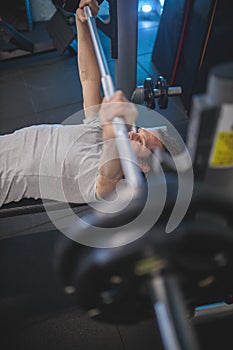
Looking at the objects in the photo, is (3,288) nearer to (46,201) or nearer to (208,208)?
(46,201)

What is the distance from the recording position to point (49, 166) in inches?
57.4

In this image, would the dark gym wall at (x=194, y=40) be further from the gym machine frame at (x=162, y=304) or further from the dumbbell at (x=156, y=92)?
the gym machine frame at (x=162, y=304)

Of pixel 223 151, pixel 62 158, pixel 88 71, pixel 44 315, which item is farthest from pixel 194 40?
pixel 223 151

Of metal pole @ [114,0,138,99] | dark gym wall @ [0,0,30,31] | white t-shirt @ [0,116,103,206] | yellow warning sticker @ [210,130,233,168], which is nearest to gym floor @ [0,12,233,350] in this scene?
white t-shirt @ [0,116,103,206]

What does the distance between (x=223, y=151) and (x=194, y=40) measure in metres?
2.26

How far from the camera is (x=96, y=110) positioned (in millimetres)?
1607

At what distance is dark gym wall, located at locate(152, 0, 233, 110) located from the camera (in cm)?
→ 244

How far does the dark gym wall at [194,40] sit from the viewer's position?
244 cm

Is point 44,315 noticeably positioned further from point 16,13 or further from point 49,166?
point 16,13

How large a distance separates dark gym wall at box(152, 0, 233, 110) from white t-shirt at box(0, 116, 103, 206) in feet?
4.55

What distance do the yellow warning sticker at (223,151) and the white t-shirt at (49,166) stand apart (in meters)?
0.83

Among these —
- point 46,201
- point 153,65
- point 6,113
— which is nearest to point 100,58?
point 46,201

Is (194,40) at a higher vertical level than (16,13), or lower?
lower

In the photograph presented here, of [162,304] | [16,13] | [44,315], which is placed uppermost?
[16,13]
